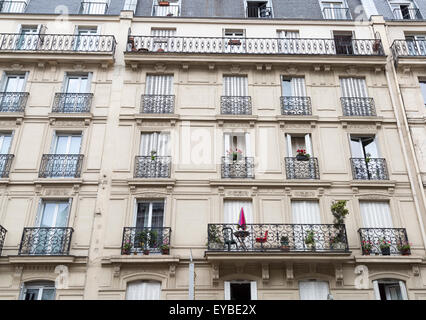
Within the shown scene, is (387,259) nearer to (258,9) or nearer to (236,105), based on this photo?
(236,105)

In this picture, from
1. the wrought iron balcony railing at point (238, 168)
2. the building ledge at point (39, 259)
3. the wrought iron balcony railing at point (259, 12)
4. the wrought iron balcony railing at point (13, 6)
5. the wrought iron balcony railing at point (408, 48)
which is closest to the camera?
the building ledge at point (39, 259)

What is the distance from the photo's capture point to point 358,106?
47.0ft

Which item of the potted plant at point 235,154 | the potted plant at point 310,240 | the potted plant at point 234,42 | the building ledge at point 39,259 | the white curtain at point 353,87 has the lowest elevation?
the building ledge at point 39,259

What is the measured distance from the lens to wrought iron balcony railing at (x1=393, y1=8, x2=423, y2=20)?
17047 millimetres

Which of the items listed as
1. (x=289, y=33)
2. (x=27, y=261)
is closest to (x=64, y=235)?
(x=27, y=261)

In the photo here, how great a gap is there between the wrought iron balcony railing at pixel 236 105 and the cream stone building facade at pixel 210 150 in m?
0.05

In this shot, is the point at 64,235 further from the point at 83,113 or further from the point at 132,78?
the point at 132,78

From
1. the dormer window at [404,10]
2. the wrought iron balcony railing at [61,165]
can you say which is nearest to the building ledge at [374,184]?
the dormer window at [404,10]

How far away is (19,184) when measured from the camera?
12.6 m

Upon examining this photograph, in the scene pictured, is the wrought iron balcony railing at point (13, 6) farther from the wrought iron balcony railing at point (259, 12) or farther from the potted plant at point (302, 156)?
the potted plant at point (302, 156)

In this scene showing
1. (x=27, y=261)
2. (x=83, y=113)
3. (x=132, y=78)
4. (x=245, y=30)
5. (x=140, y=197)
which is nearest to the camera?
(x=27, y=261)

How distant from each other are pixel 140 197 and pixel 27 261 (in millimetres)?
3528

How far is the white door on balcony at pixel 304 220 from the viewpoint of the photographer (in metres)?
11.7

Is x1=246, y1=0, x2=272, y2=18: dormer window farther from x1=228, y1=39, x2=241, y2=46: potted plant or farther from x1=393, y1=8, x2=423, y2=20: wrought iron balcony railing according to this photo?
x1=393, y1=8, x2=423, y2=20: wrought iron balcony railing
